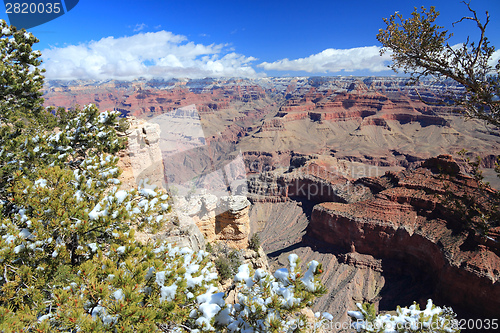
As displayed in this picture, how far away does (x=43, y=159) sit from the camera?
302 inches

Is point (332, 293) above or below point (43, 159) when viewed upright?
below

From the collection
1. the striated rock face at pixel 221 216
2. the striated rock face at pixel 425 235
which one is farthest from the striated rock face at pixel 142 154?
the striated rock face at pixel 425 235

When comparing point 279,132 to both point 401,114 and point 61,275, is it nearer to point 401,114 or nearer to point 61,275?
point 401,114

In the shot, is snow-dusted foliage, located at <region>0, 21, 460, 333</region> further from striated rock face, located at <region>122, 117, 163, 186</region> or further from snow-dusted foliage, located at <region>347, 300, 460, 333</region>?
striated rock face, located at <region>122, 117, 163, 186</region>

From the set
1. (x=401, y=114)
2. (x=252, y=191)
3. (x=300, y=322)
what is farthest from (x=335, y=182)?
(x=401, y=114)

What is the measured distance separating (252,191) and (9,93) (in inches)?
1952

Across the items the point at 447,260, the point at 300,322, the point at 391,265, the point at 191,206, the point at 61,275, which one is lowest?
the point at 391,265

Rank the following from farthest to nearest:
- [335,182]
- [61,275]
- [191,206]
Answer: [335,182]
[191,206]
[61,275]

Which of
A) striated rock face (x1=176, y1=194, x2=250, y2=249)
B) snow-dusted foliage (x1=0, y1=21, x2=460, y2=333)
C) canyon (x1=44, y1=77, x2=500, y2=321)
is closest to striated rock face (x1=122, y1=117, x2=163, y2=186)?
canyon (x1=44, y1=77, x2=500, y2=321)

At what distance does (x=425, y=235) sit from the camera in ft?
89.0

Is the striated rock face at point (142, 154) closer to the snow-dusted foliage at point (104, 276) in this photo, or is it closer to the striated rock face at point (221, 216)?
the striated rock face at point (221, 216)

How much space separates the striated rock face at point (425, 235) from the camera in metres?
21.2

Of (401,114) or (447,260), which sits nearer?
(447,260)

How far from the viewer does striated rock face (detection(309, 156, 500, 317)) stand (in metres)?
21.2
